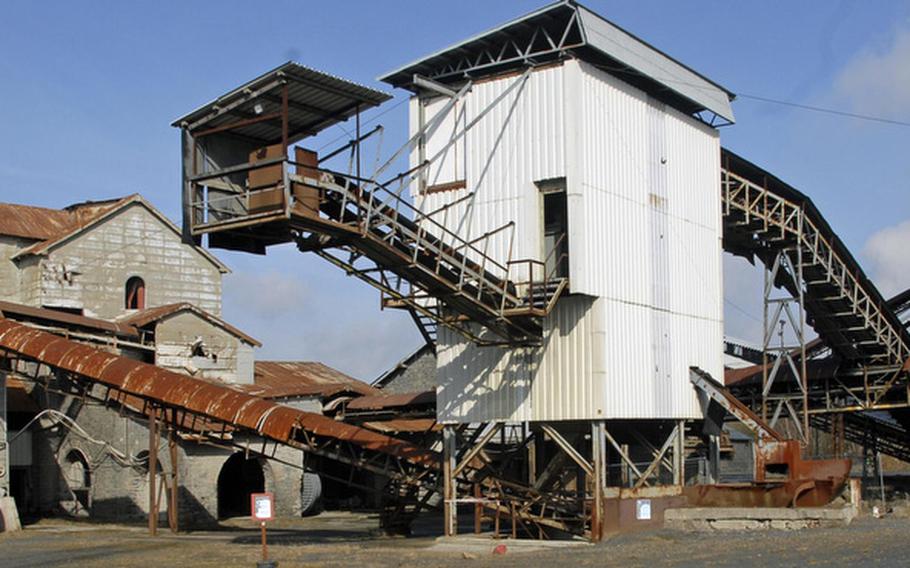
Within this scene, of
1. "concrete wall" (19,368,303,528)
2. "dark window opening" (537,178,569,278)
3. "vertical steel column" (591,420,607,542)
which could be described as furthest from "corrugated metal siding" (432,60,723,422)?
"concrete wall" (19,368,303,528)

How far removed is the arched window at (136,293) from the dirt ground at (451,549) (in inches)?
717

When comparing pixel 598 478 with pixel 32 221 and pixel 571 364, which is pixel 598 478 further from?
pixel 32 221

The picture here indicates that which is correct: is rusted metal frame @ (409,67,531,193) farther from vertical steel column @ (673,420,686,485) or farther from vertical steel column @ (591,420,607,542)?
vertical steel column @ (673,420,686,485)

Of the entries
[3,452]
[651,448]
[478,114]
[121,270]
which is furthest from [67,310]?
[651,448]

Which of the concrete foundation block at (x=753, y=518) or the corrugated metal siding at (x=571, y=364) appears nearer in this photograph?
the concrete foundation block at (x=753, y=518)

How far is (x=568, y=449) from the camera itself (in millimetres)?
23859

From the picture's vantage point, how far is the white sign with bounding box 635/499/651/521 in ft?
79.2

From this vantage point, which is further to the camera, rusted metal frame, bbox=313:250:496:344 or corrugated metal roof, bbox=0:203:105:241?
corrugated metal roof, bbox=0:203:105:241

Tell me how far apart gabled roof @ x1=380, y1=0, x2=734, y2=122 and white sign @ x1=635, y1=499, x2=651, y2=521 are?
949 centimetres

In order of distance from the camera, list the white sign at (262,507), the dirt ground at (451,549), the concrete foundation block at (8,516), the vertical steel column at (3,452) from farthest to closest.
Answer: the vertical steel column at (3,452) < the concrete foundation block at (8,516) < the white sign at (262,507) < the dirt ground at (451,549)

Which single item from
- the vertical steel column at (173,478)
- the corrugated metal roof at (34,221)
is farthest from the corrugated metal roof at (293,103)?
the corrugated metal roof at (34,221)

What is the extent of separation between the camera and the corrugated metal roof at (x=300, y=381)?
40406 millimetres

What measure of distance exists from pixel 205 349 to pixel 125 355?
3.43 metres

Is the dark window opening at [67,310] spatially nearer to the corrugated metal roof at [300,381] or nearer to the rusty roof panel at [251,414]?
the corrugated metal roof at [300,381]
